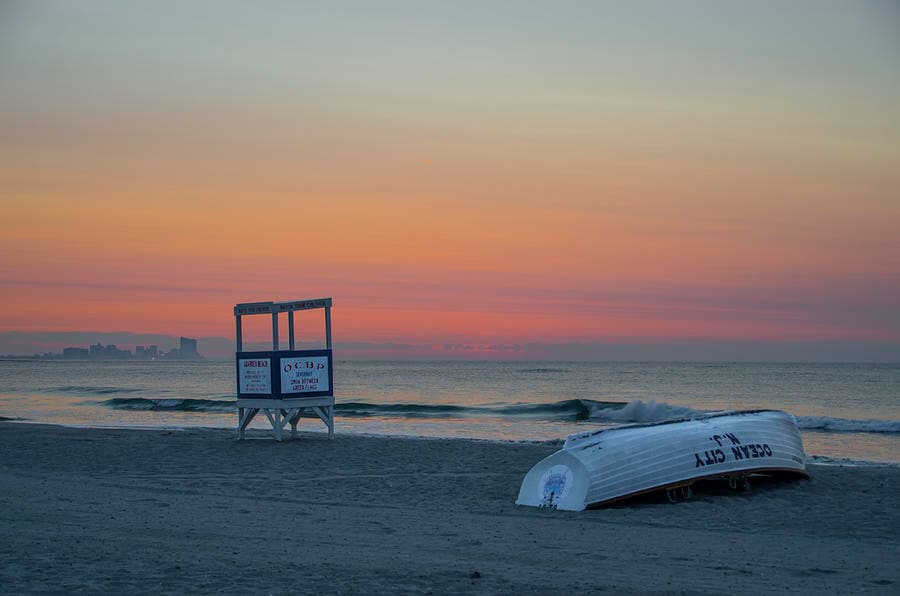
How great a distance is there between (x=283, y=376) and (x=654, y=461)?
354 inches

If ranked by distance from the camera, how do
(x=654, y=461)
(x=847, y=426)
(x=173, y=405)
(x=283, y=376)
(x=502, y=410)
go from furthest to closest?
(x=502, y=410) → (x=173, y=405) → (x=847, y=426) → (x=283, y=376) → (x=654, y=461)

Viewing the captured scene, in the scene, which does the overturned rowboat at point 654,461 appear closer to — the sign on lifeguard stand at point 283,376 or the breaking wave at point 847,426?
the sign on lifeguard stand at point 283,376

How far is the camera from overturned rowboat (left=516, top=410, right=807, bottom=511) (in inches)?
420

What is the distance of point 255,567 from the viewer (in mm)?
7055

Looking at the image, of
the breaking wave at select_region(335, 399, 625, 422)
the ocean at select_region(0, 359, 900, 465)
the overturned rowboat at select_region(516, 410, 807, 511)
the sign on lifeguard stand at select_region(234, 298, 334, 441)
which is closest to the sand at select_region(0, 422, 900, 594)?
the overturned rowboat at select_region(516, 410, 807, 511)

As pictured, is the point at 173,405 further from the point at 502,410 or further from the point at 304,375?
the point at 304,375

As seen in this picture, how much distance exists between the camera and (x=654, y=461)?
11.1m

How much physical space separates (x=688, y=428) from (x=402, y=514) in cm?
448

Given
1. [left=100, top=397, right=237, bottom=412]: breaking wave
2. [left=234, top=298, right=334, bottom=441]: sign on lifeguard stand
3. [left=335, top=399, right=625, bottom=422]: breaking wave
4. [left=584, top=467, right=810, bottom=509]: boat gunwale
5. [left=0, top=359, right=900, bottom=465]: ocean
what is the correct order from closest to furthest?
[left=584, top=467, right=810, bottom=509]: boat gunwale < [left=234, top=298, right=334, bottom=441]: sign on lifeguard stand < [left=0, top=359, right=900, bottom=465]: ocean < [left=335, top=399, right=625, bottom=422]: breaking wave < [left=100, top=397, right=237, bottom=412]: breaking wave

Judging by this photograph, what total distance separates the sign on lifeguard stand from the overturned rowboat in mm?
7731

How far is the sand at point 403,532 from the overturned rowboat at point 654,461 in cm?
27

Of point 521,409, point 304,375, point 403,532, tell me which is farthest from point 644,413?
point 403,532

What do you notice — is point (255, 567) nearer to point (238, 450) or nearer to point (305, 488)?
point (305, 488)

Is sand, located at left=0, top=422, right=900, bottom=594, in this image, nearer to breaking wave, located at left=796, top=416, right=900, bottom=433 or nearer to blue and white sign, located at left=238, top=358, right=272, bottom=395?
blue and white sign, located at left=238, top=358, right=272, bottom=395
